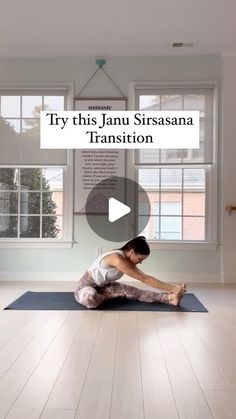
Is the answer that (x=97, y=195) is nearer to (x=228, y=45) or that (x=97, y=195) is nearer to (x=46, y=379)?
(x=228, y=45)

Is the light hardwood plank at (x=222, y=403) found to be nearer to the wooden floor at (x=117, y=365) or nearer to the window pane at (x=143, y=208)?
the wooden floor at (x=117, y=365)

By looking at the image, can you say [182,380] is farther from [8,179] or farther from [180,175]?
[8,179]

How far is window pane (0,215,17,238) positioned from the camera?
521 cm

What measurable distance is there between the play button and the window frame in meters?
0.08

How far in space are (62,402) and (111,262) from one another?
6.39 feet

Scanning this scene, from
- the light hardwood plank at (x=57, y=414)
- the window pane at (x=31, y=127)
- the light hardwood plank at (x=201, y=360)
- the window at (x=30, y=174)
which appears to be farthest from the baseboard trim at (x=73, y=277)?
the light hardwood plank at (x=57, y=414)

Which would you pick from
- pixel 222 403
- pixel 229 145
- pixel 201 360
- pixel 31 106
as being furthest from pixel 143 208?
pixel 222 403

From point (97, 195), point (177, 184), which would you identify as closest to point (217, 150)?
point (177, 184)

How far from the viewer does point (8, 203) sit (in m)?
5.22

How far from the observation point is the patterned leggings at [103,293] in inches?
142

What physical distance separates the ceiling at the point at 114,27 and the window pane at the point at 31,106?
1.76 feet

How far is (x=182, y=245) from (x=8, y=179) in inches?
94.4

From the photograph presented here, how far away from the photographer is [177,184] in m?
5.16

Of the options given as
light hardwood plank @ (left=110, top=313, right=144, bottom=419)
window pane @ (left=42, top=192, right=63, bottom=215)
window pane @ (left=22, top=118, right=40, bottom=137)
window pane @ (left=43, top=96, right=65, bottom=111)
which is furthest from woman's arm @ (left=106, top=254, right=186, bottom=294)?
window pane @ (left=43, top=96, right=65, bottom=111)
